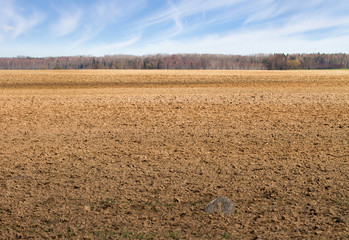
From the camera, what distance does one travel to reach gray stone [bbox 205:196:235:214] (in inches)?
174

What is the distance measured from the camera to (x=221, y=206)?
4465 millimetres

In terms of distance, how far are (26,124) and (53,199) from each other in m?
5.84

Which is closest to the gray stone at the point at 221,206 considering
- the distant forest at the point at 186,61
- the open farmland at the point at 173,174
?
the open farmland at the point at 173,174

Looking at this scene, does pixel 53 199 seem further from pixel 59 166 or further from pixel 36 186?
pixel 59 166

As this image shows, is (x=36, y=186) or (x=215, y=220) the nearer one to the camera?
(x=215, y=220)

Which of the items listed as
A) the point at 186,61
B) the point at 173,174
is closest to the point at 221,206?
the point at 173,174

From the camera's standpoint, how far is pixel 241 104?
13.2 metres

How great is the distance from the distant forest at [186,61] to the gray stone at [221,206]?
100357 millimetres

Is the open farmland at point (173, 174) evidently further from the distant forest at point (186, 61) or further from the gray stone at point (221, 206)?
the distant forest at point (186, 61)

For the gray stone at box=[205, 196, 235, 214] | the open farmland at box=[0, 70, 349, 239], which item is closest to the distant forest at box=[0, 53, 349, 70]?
the open farmland at box=[0, 70, 349, 239]

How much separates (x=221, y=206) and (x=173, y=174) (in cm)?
151

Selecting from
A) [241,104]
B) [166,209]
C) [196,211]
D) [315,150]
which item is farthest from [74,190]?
[241,104]

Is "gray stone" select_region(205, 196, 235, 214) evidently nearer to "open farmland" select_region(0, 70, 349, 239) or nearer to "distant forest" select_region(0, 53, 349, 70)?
"open farmland" select_region(0, 70, 349, 239)

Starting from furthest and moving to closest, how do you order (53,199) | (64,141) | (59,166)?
(64,141), (59,166), (53,199)
